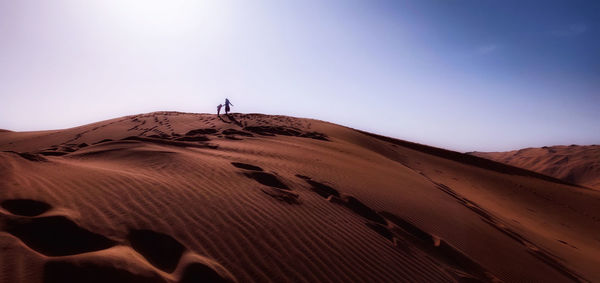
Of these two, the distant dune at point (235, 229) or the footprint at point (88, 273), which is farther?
the distant dune at point (235, 229)

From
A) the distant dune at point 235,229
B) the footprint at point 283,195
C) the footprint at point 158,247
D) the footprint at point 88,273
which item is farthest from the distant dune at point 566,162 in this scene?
the footprint at point 88,273

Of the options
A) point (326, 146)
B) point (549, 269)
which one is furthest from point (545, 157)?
point (549, 269)

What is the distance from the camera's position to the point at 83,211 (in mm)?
2566

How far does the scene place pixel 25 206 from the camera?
2.48m

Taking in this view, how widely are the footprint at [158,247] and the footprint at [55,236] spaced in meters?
0.20

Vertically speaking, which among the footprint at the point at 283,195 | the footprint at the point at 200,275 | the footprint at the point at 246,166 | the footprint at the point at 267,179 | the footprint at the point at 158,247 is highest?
the footprint at the point at 246,166

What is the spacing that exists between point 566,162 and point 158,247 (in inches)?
1626

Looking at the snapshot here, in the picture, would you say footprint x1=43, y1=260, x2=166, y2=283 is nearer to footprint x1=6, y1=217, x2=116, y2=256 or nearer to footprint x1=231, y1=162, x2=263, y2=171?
footprint x1=6, y1=217, x2=116, y2=256

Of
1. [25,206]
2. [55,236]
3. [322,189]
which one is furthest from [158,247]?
[322,189]

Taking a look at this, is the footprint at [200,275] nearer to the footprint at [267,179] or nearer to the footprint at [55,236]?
the footprint at [55,236]

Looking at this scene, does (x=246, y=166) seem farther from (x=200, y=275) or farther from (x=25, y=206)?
(x=200, y=275)

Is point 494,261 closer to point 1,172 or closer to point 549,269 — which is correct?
point 549,269

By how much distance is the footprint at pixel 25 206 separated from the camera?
2.38 metres

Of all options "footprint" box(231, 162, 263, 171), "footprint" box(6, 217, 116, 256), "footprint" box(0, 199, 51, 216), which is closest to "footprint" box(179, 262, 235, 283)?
"footprint" box(6, 217, 116, 256)
